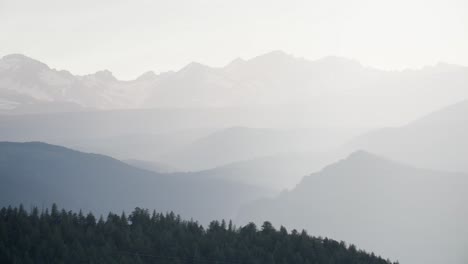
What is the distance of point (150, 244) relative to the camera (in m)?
128

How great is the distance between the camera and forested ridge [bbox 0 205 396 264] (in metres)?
115

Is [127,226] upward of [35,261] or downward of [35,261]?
upward

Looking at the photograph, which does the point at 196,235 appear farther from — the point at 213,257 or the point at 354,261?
the point at 354,261

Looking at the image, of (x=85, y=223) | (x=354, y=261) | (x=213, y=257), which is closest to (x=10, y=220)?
(x=85, y=223)

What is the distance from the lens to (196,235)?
13650 cm

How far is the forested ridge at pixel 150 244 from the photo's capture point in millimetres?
114688

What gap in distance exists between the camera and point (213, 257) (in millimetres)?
127562

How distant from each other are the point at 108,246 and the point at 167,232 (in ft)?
55.4

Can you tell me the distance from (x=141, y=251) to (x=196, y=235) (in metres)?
14.8

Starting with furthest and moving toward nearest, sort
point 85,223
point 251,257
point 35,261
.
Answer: point 85,223, point 251,257, point 35,261

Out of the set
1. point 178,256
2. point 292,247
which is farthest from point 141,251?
point 292,247

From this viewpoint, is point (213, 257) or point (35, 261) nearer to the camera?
point (35, 261)

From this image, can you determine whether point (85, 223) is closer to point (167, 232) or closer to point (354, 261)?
point (167, 232)

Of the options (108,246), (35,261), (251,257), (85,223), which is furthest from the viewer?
(85,223)
